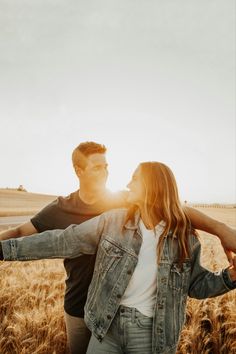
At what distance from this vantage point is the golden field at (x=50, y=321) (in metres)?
3.59

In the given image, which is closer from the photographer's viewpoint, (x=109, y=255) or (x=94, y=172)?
(x=109, y=255)

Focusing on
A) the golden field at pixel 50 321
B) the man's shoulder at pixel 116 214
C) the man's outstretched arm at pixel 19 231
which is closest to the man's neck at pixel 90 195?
the man's outstretched arm at pixel 19 231

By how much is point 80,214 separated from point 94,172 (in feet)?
1.36

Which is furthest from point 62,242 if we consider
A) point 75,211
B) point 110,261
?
point 75,211

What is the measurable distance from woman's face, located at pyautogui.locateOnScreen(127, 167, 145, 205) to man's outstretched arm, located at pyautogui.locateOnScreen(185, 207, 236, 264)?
A: 401mm

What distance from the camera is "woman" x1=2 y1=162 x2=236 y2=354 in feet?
7.23

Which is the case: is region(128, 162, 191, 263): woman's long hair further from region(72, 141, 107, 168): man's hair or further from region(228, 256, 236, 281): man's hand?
region(72, 141, 107, 168): man's hair

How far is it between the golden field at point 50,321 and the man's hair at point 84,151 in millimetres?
1811

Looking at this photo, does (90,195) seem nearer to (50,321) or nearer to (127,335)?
(127,335)

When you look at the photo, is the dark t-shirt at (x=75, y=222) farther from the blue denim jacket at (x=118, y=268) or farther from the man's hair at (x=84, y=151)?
the blue denim jacket at (x=118, y=268)

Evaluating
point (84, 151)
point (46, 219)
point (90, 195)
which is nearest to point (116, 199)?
point (90, 195)

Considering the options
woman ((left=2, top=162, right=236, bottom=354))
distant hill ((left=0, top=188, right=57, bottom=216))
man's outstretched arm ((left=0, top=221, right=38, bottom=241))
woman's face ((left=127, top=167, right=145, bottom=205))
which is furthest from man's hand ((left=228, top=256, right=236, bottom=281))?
distant hill ((left=0, top=188, right=57, bottom=216))

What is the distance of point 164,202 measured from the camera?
2.36 m

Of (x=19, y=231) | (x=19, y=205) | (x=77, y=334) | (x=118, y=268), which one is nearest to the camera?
(x=118, y=268)
